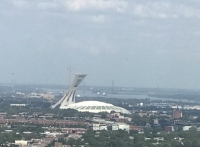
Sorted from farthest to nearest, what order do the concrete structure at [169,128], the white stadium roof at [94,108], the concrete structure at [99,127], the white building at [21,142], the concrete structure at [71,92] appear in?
the concrete structure at [71,92], the white stadium roof at [94,108], the concrete structure at [169,128], the concrete structure at [99,127], the white building at [21,142]

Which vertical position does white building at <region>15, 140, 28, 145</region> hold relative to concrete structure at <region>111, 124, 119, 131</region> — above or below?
below

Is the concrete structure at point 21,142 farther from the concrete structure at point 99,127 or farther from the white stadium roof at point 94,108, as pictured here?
the white stadium roof at point 94,108

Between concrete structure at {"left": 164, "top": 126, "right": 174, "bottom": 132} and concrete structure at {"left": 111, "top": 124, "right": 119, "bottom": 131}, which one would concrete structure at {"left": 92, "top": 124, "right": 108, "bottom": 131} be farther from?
concrete structure at {"left": 164, "top": 126, "right": 174, "bottom": 132}

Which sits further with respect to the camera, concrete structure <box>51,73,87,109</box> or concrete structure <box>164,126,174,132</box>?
concrete structure <box>51,73,87,109</box>

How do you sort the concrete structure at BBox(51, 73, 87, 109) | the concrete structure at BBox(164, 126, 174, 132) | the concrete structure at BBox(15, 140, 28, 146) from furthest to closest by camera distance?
the concrete structure at BBox(51, 73, 87, 109), the concrete structure at BBox(164, 126, 174, 132), the concrete structure at BBox(15, 140, 28, 146)

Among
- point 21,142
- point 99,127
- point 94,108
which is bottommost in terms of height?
point 21,142

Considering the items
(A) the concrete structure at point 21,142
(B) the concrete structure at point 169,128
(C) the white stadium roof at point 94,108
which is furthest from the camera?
(C) the white stadium roof at point 94,108

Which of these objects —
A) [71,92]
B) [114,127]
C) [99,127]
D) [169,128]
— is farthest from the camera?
[71,92]

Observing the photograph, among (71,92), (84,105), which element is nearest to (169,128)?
(84,105)

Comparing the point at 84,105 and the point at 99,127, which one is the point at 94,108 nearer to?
the point at 84,105

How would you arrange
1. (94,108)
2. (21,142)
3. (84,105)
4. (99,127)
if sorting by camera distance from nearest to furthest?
(21,142) → (99,127) → (94,108) → (84,105)

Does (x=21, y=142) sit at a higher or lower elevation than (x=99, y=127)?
lower

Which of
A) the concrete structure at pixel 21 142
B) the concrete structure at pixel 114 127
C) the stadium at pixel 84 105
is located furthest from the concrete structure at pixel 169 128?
the concrete structure at pixel 21 142

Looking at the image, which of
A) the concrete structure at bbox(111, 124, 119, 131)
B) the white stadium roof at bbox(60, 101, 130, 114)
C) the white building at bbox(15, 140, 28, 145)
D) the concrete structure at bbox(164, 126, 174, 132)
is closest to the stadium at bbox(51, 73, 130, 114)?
the white stadium roof at bbox(60, 101, 130, 114)
